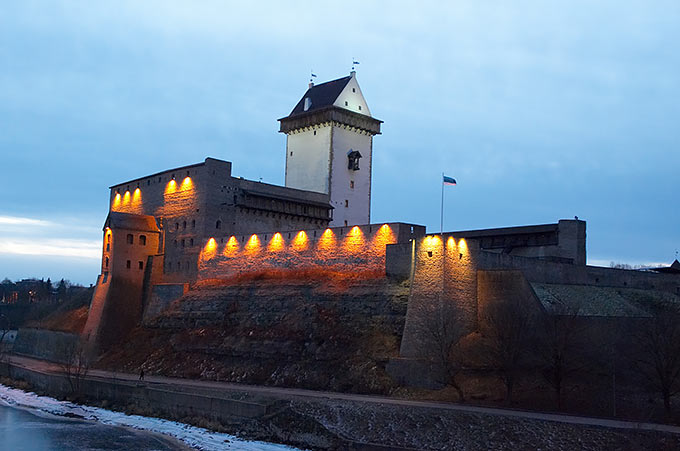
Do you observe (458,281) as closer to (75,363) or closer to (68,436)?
(68,436)

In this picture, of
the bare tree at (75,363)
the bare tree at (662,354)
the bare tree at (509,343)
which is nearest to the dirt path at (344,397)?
the bare tree at (75,363)

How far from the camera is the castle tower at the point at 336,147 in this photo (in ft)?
189

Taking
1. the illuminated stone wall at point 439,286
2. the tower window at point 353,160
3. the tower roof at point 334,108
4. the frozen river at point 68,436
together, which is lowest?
the frozen river at point 68,436

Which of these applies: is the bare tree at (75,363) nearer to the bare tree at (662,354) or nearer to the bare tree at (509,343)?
the bare tree at (509,343)

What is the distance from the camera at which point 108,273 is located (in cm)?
5138

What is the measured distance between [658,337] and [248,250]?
25910mm

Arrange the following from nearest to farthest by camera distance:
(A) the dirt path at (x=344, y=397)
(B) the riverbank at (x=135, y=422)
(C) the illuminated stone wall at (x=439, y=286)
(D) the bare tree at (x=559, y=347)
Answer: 1. (A) the dirt path at (x=344, y=397)
2. (D) the bare tree at (x=559, y=347)
3. (B) the riverbank at (x=135, y=422)
4. (C) the illuminated stone wall at (x=439, y=286)

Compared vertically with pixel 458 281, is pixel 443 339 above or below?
below

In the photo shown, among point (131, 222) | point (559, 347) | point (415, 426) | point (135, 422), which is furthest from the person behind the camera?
point (131, 222)

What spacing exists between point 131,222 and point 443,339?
28638mm

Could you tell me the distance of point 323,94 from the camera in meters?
59.7

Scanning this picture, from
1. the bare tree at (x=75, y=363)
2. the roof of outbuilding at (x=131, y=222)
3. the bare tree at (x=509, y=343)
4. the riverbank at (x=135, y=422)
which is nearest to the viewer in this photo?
the riverbank at (x=135, y=422)

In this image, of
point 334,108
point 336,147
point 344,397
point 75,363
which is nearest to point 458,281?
point 344,397

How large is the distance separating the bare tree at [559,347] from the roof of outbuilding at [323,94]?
31.3 metres
